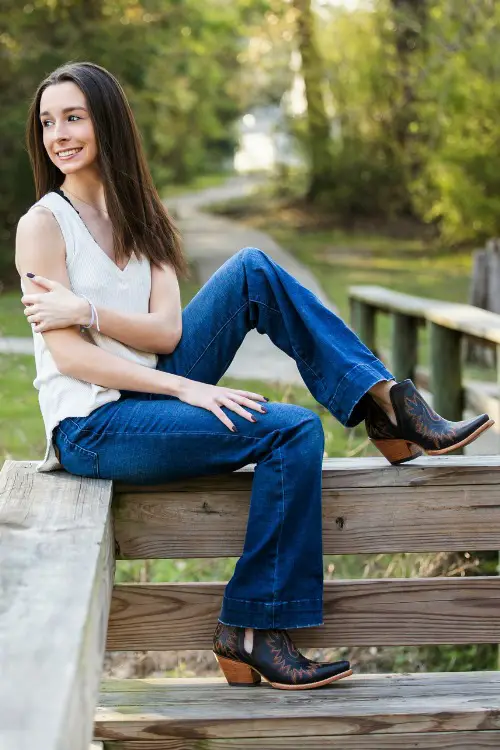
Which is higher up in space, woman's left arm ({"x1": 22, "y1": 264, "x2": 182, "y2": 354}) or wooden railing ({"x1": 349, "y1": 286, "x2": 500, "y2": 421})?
woman's left arm ({"x1": 22, "y1": 264, "x2": 182, "y2": 354})

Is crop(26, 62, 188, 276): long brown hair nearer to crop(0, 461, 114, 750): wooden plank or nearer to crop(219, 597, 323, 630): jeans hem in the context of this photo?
crop(0, 461, 114, 750): wooden plank

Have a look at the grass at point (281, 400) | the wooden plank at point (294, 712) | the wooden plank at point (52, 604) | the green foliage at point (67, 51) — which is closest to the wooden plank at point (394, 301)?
the grass at point (281, 400)

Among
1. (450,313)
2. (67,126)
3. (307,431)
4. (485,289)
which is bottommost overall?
(485,289)

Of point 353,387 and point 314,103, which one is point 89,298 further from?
point 314,103

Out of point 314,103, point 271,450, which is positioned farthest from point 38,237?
point 314,103

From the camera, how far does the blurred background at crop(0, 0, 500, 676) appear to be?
5057 millimetres

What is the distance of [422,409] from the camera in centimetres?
260

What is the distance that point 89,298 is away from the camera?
2.62m

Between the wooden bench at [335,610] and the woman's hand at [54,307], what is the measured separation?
339 mm

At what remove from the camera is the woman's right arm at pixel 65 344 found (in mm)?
2506

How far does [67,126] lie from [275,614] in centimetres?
118

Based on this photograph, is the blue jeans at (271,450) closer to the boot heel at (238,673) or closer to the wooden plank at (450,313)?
the boot heel at (238,673)

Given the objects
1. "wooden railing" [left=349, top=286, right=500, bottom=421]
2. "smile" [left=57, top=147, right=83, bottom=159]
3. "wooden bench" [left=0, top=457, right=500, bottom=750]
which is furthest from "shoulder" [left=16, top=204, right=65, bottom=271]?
"wooden railing" [left=349, top=286, right=500, bottom=421]

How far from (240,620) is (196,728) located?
24 centimetres
